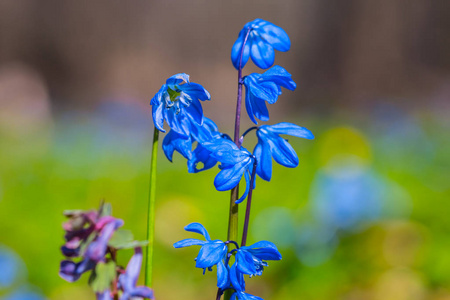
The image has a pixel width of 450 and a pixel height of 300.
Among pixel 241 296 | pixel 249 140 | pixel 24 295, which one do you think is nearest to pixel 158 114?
pixel 241 296

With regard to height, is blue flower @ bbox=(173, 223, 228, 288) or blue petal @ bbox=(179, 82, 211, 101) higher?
blue petal @ bbox=(179, 82, 211, 101)

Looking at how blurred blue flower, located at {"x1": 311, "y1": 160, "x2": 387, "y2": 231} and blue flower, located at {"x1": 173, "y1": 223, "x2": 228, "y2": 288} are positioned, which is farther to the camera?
blurred blue flower, located at {"x1": 311, "y1": 160, "x2": 387, "y2": 231}

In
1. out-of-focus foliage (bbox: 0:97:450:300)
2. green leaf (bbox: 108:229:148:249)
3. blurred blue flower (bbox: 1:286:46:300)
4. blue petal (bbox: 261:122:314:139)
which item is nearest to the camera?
green leaf (bbox: 108:229:148:249)

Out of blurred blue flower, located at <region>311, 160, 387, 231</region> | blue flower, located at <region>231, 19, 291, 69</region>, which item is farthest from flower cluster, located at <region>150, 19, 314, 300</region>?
blurred blue flower, located at <region>311, 160, 387, 231</region>

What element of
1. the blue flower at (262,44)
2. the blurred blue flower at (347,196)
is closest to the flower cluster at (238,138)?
the blue flower at (262,44)

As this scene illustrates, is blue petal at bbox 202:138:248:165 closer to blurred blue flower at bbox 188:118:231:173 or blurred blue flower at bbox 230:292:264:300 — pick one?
blurred blue flower at bbox 188:118:231:173

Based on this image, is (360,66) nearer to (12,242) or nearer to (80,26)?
(80,26)
